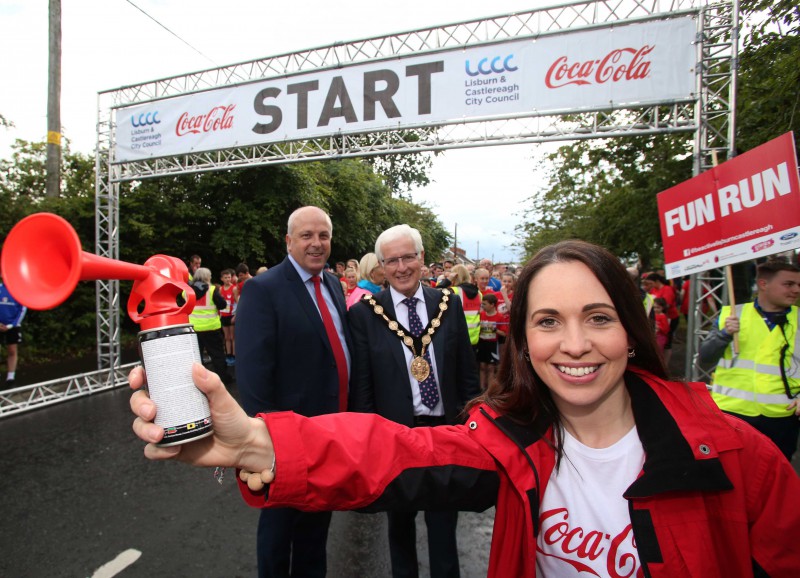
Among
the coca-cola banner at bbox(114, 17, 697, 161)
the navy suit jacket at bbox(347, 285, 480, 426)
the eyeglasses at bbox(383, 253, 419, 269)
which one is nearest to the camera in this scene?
the navy suit jacket at bbox(347, 285, 480, 426)

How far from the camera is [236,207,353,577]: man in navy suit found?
2.23 m

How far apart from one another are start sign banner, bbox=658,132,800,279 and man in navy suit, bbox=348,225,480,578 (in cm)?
213

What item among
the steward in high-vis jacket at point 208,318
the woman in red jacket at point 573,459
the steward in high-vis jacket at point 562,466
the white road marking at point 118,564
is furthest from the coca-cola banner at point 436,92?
the white road marking at point 118,564

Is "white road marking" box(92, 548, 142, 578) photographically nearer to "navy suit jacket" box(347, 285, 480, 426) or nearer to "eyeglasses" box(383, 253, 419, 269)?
"navy suit jacket" box(347, 285, 480, 426)

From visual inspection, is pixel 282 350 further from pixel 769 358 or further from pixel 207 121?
pixel 207 121

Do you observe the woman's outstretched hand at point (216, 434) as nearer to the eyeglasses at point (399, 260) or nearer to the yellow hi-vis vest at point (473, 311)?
the eyeglasses at point (399, 260)

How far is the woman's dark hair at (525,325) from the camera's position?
126 centimetres

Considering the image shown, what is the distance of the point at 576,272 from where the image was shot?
4.10ft

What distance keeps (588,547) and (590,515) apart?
78mm

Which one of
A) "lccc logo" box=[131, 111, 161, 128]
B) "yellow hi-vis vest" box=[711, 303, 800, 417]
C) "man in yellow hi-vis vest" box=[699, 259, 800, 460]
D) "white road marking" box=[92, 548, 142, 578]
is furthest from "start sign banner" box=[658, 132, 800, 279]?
"lccc logo" box=[131, 111, 161, 128]

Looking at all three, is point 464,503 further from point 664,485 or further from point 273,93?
point 273,93

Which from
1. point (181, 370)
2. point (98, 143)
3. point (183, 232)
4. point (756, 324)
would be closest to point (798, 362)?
point (756, 324)

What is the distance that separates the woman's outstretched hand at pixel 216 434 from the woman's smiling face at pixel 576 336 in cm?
77

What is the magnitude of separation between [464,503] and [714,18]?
625cm
